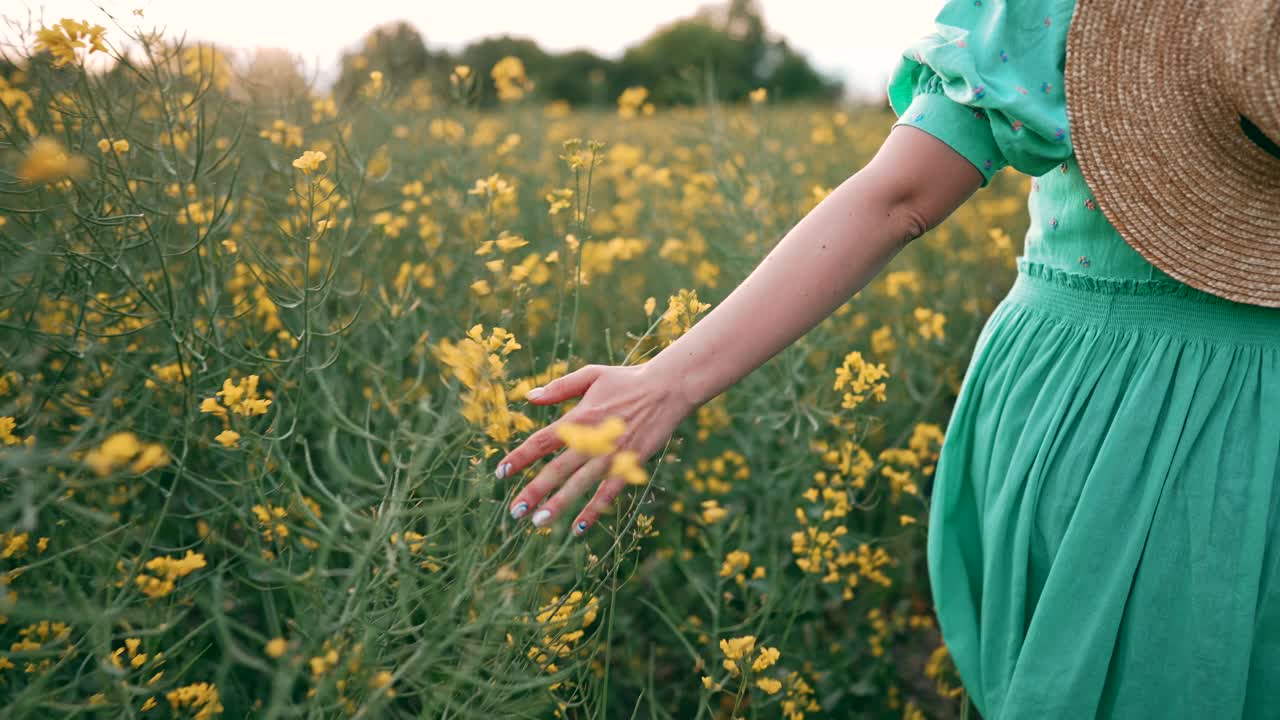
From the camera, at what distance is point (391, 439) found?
3.52ft

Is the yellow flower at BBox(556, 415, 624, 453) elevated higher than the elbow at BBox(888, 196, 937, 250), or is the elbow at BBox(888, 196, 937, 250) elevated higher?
the elbow at BBox(888, 196, 937, 250)

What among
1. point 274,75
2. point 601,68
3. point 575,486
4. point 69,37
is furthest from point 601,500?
point 601,68

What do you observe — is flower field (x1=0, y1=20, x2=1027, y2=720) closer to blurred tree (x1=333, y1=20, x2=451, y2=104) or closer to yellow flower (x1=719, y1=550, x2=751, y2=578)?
yellow flower (x1=719, y1=550, x2=751, y2=578)

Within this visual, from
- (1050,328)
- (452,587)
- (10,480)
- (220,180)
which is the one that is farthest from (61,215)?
(1050,328)

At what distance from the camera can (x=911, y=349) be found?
90.6 inches

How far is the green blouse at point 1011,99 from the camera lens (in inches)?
37.5

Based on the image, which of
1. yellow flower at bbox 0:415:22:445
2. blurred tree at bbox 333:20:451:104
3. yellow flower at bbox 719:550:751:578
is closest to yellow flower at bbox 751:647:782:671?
yellow flower at bbox 719:550:751:578

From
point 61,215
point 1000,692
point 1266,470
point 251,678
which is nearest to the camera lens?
point 1266,470

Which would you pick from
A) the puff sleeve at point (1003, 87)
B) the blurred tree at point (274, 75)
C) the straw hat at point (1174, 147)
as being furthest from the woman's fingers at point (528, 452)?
the blurred tree at point (274, 75)

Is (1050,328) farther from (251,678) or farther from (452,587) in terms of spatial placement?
(251,678)

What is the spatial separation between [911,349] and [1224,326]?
1.29 metres

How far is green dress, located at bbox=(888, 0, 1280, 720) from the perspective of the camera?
3.17 ft

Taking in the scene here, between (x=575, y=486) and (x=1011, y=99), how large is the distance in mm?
652

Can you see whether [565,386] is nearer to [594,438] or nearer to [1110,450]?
[594,438]
